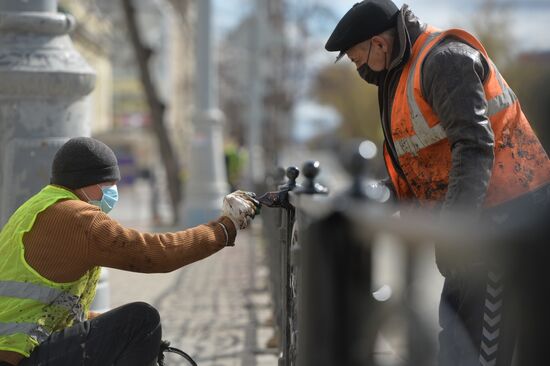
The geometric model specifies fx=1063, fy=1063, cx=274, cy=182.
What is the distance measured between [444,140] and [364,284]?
50.6 inches

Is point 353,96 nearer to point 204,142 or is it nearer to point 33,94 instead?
point 204,142

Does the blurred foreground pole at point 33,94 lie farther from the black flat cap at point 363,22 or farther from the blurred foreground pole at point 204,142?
the blurred foreground pole at point 204,142

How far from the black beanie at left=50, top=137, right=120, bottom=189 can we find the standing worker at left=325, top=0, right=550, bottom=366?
35.9 inches

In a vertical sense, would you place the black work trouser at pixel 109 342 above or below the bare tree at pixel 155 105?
above

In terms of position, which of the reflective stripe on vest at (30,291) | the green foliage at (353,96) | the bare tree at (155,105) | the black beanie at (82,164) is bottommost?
the green foliage at (353,96)

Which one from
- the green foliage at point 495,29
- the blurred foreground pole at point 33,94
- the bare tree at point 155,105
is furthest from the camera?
the green foliage at point 495,29

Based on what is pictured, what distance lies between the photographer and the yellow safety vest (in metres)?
3.56

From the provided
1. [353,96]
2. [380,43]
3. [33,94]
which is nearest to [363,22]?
[380,43]

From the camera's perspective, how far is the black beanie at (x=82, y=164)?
3752 millimetres

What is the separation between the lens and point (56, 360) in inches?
140

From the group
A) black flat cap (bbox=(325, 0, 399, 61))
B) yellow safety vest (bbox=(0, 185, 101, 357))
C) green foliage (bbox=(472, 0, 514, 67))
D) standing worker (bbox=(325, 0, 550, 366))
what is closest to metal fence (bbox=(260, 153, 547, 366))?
standing worker (bbox=(325, 0, 550, 366))

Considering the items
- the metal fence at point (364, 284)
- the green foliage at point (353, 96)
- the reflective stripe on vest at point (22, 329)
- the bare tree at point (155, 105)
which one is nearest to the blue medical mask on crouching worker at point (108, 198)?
the reflective stripe on vest at point (22, 329)

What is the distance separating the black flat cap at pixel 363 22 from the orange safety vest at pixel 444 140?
0.14m

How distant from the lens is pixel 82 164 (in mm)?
3762
